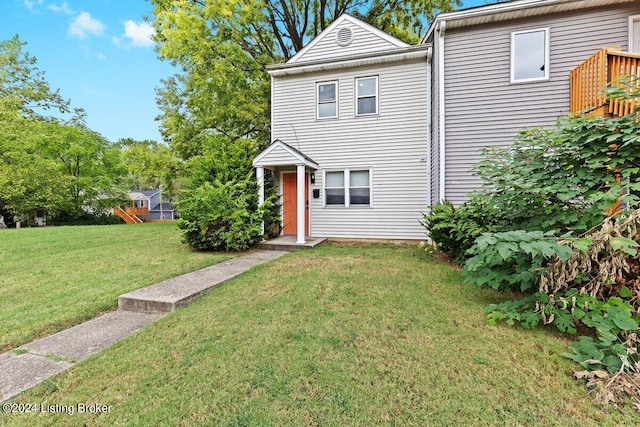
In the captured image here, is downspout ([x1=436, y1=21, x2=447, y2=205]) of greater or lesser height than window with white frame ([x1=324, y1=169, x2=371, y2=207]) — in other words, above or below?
above

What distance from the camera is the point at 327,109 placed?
9.97 meters

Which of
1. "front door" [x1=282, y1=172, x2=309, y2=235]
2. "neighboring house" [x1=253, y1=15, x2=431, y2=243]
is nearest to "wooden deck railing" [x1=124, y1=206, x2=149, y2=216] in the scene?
"front door" [x1=282, y1=172, x2=309, y2=235]

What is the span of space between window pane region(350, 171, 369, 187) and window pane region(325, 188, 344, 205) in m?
0.48

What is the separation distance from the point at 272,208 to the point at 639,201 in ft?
26.5

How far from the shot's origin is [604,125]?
3.10 metres

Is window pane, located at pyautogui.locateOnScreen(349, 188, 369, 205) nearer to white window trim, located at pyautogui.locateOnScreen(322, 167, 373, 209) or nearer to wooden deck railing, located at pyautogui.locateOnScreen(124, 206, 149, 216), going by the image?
white window trim, located at pyautogui.locateOnScreen(322, 167, 373, 209)

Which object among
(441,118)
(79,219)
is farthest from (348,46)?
(79,219)

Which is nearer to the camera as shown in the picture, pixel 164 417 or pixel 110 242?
pixel 164 417

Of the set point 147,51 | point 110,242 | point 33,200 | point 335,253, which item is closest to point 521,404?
point 335,253

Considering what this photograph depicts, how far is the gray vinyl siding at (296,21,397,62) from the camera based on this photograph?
31.4 feet

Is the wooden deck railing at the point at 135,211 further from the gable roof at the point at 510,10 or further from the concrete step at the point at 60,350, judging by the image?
the gable roof at the point at 510,10

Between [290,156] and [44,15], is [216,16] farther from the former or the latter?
[44,15]

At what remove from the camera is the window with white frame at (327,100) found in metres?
9.85

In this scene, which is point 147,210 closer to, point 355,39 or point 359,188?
point 359,188
